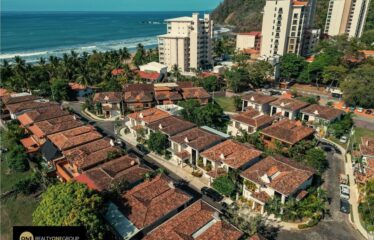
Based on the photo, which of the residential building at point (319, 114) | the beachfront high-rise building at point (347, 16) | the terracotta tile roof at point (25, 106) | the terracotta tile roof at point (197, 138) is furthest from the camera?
the beachfront high-rise building at point (347, 16)

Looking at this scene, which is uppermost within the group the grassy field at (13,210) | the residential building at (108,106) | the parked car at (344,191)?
the residential building at (108,106)

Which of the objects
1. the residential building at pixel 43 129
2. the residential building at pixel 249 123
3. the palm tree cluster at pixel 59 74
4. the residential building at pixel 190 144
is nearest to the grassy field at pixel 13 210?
the residential building at pixel 43 129

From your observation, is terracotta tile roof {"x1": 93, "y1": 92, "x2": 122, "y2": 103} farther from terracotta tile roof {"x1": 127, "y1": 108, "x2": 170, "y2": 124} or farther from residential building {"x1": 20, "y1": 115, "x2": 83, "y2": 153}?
terracotta tile roof {"x1": 127, "y1": 108, "x2": 170, "y2": 124}

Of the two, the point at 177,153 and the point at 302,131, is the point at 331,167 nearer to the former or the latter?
the point at 302,131

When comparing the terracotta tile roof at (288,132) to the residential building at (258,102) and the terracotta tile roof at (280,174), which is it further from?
the residential building at (258,102)

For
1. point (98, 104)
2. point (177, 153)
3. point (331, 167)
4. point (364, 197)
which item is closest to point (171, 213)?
point (177, 153)

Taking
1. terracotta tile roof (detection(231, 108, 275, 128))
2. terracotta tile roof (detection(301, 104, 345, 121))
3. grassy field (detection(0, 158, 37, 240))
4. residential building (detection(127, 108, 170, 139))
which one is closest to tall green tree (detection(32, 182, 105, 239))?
grassy field (detection(0, 158, 37, 240))
